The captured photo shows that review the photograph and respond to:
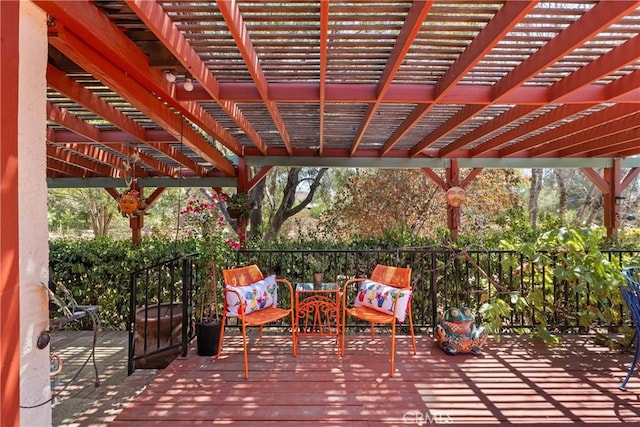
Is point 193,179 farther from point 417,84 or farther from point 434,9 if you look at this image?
point 434,9

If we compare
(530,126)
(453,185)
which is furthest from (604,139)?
(453,185)

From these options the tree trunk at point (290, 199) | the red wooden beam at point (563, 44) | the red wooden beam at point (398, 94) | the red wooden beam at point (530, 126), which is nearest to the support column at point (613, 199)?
the red wooden beam at point (530, 126)

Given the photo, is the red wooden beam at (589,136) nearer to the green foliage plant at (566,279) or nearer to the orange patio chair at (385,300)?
the green foliage plant at (566,279)

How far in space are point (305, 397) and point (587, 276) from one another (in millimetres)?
2638

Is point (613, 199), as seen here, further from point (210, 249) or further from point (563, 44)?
point (210, 249)

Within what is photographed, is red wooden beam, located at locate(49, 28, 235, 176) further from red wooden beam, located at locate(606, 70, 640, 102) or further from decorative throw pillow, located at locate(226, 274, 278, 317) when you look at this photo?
red wooden beam, located at locate(606, 70, 640, 102)

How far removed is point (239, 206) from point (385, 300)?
10.4 ft

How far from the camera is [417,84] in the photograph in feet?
9.71

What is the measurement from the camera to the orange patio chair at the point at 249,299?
2.89 m

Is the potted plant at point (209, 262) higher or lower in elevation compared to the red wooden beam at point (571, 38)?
lower

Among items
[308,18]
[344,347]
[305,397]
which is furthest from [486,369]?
[308,18]

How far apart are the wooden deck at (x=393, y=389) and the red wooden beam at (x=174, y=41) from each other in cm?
223

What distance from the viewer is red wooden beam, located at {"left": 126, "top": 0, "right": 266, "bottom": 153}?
173 cm

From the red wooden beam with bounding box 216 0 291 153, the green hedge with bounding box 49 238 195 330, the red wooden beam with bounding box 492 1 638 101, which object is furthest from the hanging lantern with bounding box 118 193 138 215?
the red wooden beam with bounding box 492 1 638 101
